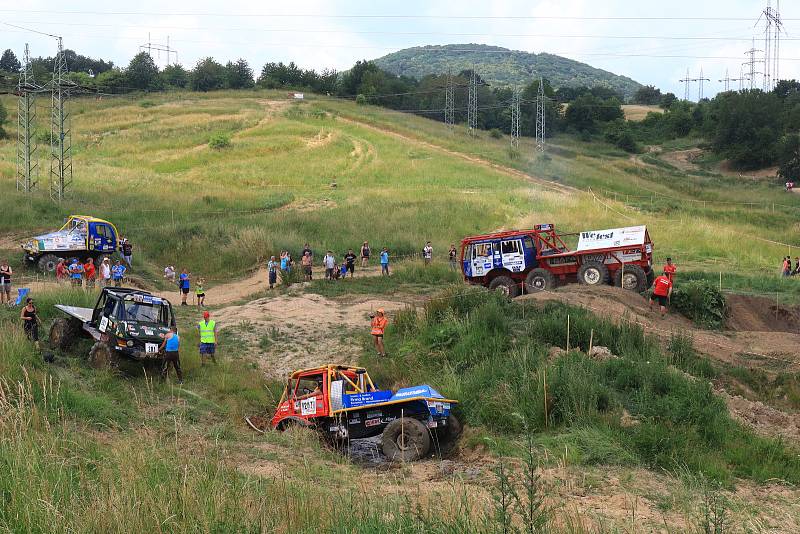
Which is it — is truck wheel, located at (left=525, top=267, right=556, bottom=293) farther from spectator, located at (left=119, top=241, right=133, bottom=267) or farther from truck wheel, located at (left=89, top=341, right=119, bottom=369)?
spectator, located at (left=119, top=241, right=133, bottom=267)

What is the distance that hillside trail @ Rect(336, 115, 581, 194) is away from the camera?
62125mm

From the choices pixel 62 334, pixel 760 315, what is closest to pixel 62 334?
pixel 62 334

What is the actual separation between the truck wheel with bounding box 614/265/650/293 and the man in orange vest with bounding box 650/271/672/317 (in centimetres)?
170

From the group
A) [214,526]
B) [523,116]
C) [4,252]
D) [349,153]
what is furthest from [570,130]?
[214,526]

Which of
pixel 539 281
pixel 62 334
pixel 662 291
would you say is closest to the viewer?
pixel 62 334

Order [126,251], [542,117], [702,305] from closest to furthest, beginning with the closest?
[702,305], [126,251], [542,117]

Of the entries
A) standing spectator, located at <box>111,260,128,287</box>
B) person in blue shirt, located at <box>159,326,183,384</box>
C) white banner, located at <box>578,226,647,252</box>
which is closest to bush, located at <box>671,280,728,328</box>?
white banner, located at <box>578,226,647,252</box>

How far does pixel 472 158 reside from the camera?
240 ft

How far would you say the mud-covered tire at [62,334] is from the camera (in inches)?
677

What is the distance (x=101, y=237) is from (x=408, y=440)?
71.6 feet

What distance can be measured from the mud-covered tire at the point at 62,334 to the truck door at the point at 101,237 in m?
14.5

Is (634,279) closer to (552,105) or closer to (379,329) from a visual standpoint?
(379,329)

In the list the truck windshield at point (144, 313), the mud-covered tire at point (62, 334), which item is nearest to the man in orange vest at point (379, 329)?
the truck windshield at point (144, 313)

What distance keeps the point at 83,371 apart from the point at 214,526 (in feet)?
36.9
